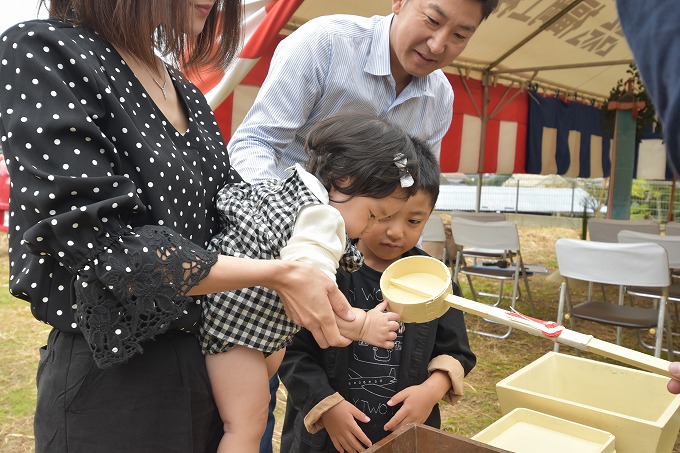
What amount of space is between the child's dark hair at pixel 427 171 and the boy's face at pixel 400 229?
0.02 metres

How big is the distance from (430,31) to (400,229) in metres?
0.54

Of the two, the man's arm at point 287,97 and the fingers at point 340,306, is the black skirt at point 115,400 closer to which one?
the fingers at point 340,306

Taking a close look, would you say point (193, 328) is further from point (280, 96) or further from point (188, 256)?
point (280, 96)

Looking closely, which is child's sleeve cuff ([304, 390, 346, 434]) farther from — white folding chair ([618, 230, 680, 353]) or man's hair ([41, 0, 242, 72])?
white folding chair ([618, 230, 680, 353])

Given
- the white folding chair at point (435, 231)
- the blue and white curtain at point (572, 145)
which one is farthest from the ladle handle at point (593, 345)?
the blue and white curtain at point (572, 145)

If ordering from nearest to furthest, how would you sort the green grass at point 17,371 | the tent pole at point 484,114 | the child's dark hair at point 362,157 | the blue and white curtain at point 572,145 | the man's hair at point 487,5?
1. the child's dark hair at point 362,157
2. the man's hair at point 487,5
3. the green grass at point 17,371
4. the tent pole at point 484,114
5. the blue and white curtain at point 572,145

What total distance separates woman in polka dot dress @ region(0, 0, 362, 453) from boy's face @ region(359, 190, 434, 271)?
A: 59cm

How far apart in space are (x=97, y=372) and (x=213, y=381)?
0.24m

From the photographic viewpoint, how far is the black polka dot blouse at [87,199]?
2.62ft

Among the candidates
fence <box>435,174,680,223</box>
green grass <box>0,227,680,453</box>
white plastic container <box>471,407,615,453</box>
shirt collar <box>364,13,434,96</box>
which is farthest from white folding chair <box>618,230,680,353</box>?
fence <box>435,174,680,223</box>

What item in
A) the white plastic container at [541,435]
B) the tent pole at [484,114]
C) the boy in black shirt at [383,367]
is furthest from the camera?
the tent pole at [484,114]

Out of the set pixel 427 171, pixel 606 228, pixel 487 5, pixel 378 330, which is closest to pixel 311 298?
pixel 378 330

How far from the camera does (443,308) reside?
1212 millimetres

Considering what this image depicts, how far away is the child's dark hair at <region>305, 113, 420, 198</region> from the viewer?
1.26 m
